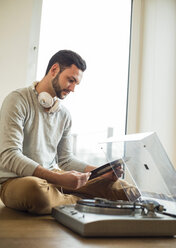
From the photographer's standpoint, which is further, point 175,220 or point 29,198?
point 29,198

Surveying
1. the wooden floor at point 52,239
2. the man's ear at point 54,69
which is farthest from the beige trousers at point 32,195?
the man's ear at point 54,69

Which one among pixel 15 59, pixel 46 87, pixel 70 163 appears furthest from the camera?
pixel 15 59

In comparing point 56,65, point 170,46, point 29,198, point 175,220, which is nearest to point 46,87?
point 56,65

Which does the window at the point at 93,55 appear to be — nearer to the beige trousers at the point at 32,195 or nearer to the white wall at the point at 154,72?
the white wall at the point at 154,72

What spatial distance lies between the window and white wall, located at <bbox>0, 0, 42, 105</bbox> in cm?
19

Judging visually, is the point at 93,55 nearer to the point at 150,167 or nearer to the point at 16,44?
the point at 16,44

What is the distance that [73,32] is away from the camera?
112 inches

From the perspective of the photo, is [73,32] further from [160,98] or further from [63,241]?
[63,241]

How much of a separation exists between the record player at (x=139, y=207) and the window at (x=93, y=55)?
1.40 m

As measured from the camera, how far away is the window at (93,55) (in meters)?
2.77

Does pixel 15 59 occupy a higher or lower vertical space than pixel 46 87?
higher

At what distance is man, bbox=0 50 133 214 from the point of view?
146 centimetres

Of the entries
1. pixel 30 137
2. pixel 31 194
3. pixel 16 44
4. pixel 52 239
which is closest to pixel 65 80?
pixel 30 137

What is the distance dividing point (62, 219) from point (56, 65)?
3.21 feet
